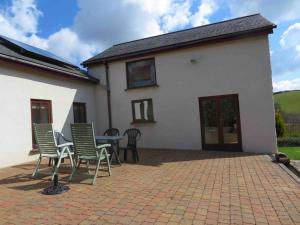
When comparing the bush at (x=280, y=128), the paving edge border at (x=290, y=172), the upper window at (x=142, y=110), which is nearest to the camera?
the paving edge border at (x=290, y=172)

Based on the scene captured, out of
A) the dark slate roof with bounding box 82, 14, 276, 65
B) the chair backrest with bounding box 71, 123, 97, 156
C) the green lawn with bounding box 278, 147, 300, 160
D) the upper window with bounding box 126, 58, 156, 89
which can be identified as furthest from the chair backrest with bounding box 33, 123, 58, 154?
the green lawn with bounding box 278, 147, 300, 160

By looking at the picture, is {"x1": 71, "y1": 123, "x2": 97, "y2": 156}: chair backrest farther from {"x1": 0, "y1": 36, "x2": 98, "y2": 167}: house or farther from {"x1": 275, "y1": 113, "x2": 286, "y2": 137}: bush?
{"x1": 275, "y1": 113, "x2": 286, "y2": 137}: bush

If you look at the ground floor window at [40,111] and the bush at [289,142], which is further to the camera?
the bush at [289,142]

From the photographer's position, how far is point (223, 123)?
10.3 metres

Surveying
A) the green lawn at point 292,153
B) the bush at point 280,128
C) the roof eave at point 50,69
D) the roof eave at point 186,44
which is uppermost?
the roof eave at point 186,44

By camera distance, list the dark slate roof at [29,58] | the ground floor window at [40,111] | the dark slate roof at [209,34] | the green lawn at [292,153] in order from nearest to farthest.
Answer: the dark slate roof at [29,58], the ground floor window at [40,111], the dark slate roof at [209,34], the green lawn at [292,153]

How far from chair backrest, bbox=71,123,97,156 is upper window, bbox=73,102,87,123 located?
5.66 meters

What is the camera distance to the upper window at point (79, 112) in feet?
37.8

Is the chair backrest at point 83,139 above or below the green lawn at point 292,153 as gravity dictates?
Answer: above

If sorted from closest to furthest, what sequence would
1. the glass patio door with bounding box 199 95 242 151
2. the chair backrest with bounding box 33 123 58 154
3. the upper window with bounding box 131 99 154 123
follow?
the chair backrest with bounding box 33 123 58 154 → the glass patio door with bounding box 199 95 242 151 → the upper window with bounding box 131 99 154 123

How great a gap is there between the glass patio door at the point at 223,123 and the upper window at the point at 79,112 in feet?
18.1

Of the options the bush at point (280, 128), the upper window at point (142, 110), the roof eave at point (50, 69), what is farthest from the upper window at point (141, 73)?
the bush at point (280, 128)

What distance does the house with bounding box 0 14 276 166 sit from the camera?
28.5 feet

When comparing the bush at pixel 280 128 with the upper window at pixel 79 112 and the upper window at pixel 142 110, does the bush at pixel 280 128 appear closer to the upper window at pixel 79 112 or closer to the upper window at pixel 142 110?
the upper window at pixel 142 110
